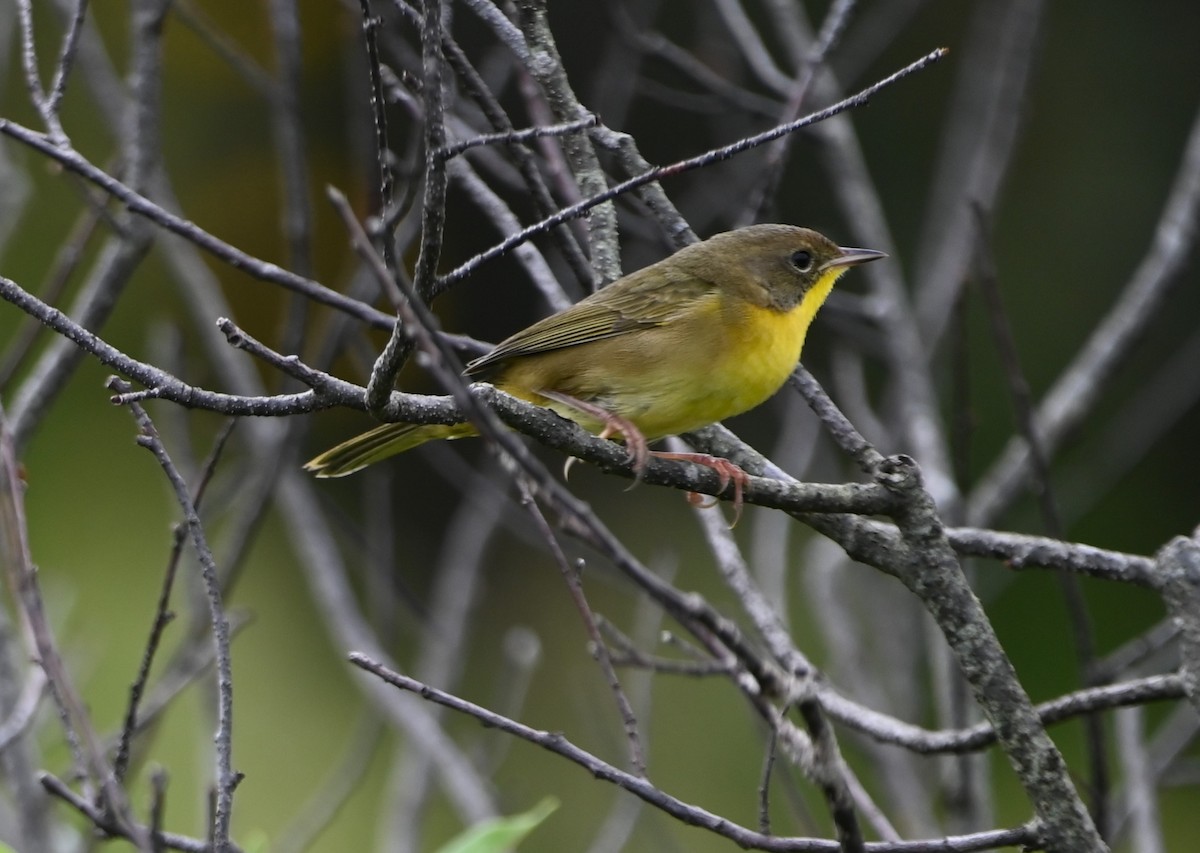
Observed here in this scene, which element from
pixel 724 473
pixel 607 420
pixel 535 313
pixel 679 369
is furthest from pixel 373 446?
pixel 535 313

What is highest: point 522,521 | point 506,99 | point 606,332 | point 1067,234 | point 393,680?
point 1067,234

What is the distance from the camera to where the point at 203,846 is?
201 centimetres

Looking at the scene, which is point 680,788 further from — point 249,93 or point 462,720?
point 249,93

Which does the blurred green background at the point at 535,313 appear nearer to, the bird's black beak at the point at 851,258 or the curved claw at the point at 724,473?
the bird's black beak at the point at 851,258

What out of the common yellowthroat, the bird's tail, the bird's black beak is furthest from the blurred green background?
the bird's tail

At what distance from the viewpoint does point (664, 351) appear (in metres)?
3.67

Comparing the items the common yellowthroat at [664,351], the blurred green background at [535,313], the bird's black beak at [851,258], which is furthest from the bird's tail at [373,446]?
the blurred green background at [535,313]

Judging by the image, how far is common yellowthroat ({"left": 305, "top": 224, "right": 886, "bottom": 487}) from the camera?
3479 millimetres

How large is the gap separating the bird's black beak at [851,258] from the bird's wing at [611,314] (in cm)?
48

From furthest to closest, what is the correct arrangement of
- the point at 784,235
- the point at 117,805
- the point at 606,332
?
the point at 784,235 → the point at 606,332 → the point at 117,805

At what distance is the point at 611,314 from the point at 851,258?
925 mm

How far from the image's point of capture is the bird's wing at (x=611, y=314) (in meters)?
3.67

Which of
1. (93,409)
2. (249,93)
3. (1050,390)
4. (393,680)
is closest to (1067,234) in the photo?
(1050,390)

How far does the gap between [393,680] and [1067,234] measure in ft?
23.8
